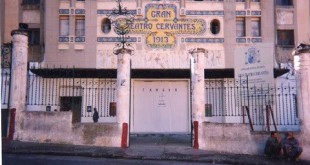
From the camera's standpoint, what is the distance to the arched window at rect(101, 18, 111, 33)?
2005 cm

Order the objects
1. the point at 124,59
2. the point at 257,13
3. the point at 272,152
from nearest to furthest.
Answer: the point at 272,152, the point at 124,59, the point at 257,13

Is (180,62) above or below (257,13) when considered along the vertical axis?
below

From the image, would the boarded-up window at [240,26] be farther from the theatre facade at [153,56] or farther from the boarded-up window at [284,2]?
the boarded-up window at [284,2]

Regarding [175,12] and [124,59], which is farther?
[175,12]

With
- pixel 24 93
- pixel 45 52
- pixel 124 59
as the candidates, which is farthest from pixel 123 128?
pixel 45 52

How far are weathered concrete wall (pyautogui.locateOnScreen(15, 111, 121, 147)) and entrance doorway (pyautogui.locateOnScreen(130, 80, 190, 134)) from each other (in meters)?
7.00

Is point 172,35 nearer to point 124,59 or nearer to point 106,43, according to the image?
point 106,43

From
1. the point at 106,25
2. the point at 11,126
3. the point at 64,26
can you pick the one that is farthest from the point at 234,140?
the point at 64,26

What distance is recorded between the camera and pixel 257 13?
20.4 m

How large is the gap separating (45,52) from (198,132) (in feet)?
34.6

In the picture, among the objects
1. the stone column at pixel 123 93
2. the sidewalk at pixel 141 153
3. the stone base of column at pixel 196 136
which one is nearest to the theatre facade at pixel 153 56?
the stone column at pixel 123 93

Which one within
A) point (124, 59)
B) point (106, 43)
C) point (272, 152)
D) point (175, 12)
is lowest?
point (272, 152)

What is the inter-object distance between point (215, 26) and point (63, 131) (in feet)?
35.6

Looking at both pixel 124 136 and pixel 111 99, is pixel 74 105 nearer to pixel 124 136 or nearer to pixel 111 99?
pixel 111 99
